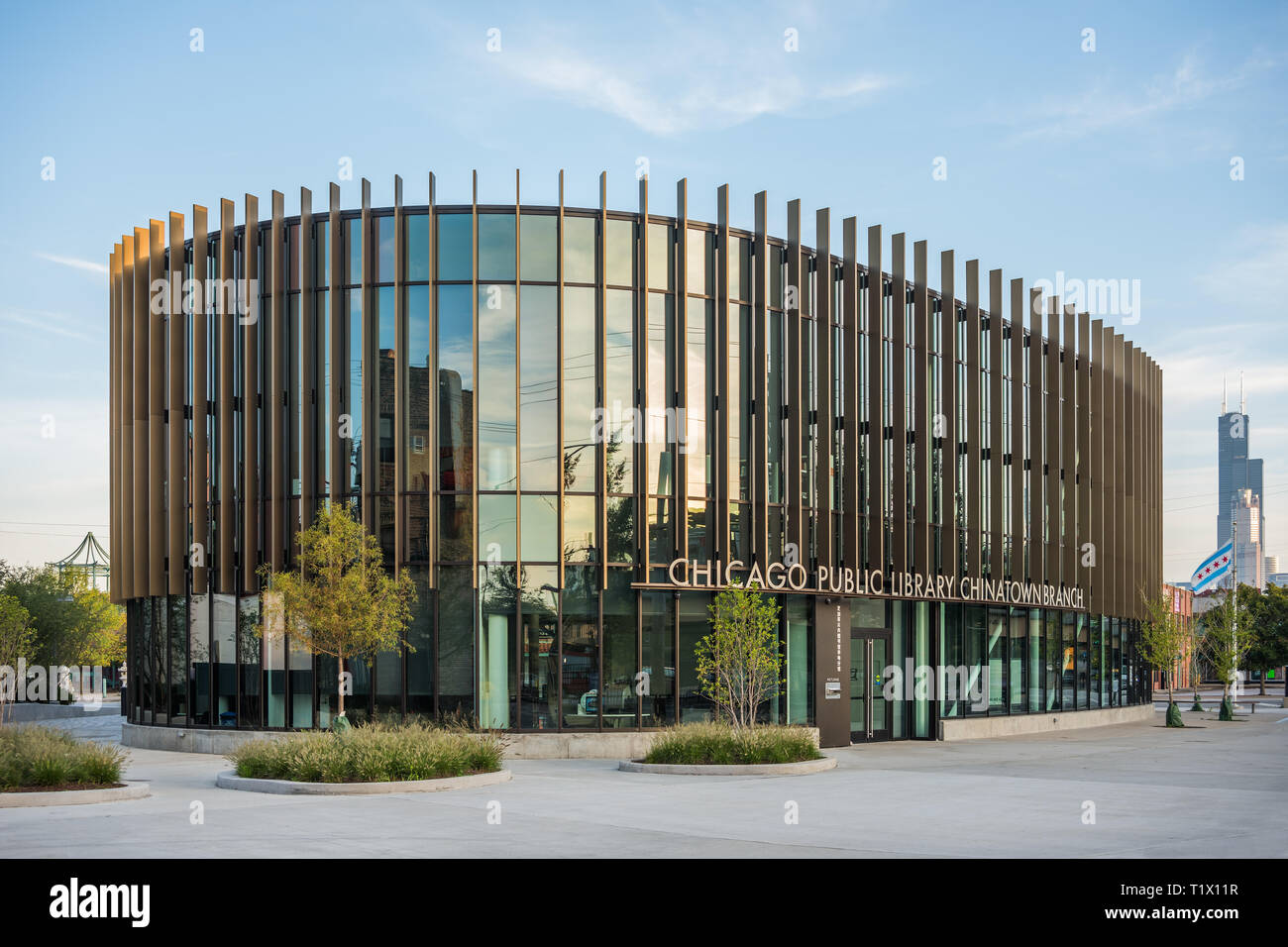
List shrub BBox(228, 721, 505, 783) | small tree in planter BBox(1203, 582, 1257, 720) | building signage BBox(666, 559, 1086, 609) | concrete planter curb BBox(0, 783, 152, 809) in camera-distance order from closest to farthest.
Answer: concrete planter curb BBox(0, 783, 152, 809) → shrub BBox(228, 721, 505, 783) → building signage BBox(666, 559, 1086, 609) → small tree in planter BBox(1203, 582, 1257, 720)

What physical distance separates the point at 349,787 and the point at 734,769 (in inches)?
286

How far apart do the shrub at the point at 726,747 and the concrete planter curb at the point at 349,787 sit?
4.50 metres

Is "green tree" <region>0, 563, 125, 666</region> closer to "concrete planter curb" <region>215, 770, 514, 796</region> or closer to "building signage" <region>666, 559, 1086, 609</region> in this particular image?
"building signage" <region>666, 559, 1086, 609</region>

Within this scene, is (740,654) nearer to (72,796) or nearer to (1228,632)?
(72,796)

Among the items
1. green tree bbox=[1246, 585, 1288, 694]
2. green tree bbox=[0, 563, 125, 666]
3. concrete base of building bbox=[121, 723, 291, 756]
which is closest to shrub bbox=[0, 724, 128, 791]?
concrete base of building bbox=[121, 723, 291, 756]

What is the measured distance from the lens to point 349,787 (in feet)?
66.3

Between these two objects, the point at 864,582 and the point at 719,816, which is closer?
the point at 719,816

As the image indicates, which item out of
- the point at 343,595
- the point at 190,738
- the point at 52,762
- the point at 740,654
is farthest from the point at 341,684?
the point at 740,654

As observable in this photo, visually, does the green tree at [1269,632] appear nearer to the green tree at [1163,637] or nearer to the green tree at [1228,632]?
the green tree at [1228,632]

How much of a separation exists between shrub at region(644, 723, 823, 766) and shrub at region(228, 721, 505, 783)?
368cm

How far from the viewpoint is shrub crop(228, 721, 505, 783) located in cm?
2073

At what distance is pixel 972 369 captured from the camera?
40.2m
